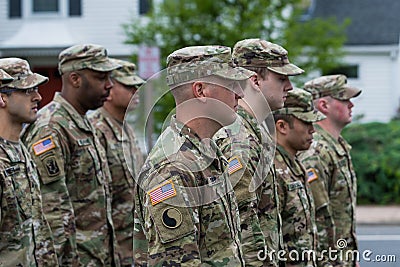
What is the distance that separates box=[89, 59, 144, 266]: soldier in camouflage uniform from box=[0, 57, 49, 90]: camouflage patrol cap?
135 cm

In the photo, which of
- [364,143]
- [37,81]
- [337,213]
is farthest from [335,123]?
[364,143]

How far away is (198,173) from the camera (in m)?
3.86

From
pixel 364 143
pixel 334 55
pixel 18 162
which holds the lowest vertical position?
pixel 364 143

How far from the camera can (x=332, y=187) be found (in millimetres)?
7207

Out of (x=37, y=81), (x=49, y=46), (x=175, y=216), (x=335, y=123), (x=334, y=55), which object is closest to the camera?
(x=175, y=216)

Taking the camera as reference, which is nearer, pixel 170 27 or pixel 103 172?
pixel 103 172

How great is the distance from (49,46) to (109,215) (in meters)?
18.8

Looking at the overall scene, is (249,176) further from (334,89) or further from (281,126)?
(334,89)

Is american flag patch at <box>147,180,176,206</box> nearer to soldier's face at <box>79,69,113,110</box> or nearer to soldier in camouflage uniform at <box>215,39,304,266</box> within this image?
soldier in camouflage uniform at <box>215,39,304,266</box>

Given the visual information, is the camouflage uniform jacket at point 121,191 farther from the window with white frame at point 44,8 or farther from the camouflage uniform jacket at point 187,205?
the window with white frame at point 44,8

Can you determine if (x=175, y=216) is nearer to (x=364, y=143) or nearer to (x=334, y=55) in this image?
(x=364, y=143)

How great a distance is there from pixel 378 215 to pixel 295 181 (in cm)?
1061

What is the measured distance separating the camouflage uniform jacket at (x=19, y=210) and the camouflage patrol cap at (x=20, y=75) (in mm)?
431

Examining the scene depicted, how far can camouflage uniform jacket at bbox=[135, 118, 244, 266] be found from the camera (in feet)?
12.1
